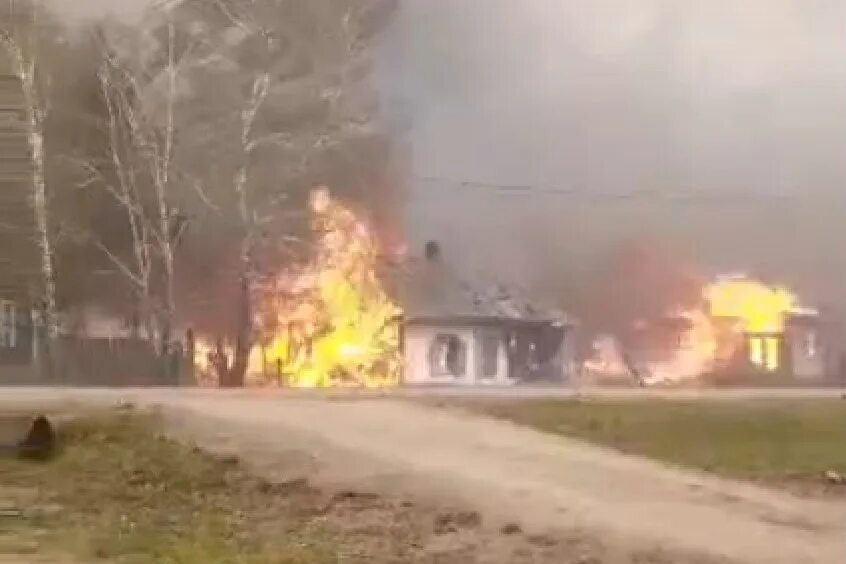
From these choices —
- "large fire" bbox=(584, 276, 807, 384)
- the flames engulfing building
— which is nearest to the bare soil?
the flames engulfing building

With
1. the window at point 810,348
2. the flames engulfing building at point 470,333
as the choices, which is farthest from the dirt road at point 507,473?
the window at point 810,348

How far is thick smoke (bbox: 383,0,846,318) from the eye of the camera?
198 centimetres

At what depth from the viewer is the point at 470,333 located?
77.5 inches

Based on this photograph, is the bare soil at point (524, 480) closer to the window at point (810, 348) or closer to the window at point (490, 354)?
the window at point (490, 354)

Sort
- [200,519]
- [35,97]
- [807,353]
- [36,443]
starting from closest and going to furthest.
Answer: [200,519] → [36,443] → [35,97] → [807,353]

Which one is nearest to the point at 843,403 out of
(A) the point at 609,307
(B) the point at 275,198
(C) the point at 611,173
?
(A) the point at 609,307

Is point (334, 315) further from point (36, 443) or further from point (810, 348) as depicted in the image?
point (810, 348)

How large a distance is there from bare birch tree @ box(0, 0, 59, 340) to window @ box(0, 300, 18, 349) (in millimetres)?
54

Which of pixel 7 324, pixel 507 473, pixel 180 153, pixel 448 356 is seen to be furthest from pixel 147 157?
pixel 507 473

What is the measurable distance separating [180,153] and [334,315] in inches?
14.0

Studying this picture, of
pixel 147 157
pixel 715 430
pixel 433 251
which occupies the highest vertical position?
pixel 147 157

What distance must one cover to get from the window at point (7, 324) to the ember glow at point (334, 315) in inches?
14.9

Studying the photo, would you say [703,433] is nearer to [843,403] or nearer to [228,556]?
[843,403]

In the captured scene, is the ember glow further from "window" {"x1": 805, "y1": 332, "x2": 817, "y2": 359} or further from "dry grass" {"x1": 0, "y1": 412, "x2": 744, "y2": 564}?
"window" {"x1": 805, "y1": 332, "x2": 817, "y2": 359}
